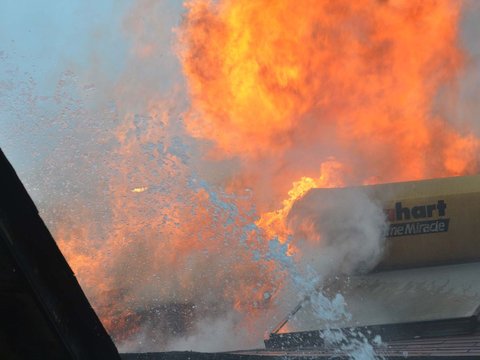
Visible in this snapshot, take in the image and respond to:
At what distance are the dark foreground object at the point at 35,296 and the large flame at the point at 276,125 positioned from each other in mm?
8391

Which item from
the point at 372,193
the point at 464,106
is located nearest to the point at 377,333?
the point at 372,193

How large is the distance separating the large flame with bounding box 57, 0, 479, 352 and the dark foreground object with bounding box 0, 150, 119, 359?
8391 mm

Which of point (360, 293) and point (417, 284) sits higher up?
point (417, 284)

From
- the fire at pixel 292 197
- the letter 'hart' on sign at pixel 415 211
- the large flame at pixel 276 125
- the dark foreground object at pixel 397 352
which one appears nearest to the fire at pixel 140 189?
the large flame at pixel 276 125

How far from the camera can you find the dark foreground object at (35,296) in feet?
4.07

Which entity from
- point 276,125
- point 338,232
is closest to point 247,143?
point 276,125

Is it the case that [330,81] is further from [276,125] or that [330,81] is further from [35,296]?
[35,296]

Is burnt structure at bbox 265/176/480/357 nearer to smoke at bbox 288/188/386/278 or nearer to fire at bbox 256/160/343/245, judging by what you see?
smoke at bbox 288/188/386/278

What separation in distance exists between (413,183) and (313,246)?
1.99 meters

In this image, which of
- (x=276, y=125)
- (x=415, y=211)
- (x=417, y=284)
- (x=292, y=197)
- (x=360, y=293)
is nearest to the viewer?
(x=360, y=293)

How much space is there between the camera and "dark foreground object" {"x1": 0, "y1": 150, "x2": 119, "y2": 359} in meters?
1.24

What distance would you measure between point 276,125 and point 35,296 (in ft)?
33.0

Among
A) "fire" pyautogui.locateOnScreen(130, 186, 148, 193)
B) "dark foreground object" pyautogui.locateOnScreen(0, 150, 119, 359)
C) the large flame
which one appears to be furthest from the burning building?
"fire" pyautogui.locateOnScreen(130, 186, 148, 193)

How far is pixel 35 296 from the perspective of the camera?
4.22 feet
